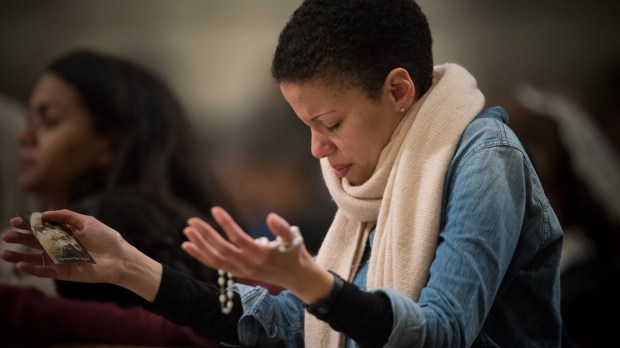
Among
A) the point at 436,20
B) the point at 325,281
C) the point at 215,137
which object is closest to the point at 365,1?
the point at 325,281

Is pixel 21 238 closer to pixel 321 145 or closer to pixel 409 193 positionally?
pixel 321 145

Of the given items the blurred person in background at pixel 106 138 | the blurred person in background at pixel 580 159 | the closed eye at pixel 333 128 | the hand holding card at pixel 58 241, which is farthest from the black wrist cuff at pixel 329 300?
the blurred person in background at pixel 580 159

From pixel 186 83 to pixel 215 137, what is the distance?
9.8 inches

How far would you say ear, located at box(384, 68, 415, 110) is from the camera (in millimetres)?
1307

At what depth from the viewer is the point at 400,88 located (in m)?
1.33

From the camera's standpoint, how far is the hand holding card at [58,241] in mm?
1293

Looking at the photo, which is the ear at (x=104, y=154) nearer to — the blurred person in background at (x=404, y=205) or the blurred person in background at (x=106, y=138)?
the blurred person in background at (x=106, y=138)

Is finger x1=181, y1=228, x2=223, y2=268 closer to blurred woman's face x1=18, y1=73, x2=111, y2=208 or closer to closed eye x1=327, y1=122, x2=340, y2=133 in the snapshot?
closed eye x1=327, y1=122, x2=340, y2=133

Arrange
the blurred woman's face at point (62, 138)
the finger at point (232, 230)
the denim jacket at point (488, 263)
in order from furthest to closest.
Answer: the blurred woman's face at point (62, 138)
the denim jacket at point (488, 263)
the finger at point (232, 230)

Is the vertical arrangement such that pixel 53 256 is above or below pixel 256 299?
above

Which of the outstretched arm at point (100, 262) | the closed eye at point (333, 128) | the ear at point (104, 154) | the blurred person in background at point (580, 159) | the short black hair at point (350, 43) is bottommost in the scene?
the blurred person in background at point (580, 159)

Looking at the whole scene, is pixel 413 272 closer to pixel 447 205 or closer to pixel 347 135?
pixel 447 205

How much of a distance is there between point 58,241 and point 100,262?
74mm

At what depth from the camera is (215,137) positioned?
2943 mm
